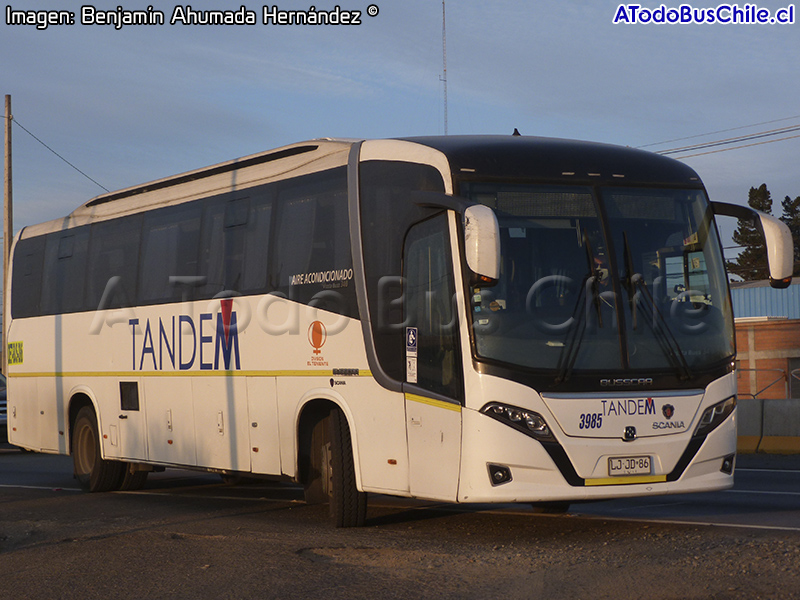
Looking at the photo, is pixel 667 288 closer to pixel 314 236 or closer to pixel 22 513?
pixel 314 236

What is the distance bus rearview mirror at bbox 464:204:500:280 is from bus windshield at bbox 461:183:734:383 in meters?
0.79

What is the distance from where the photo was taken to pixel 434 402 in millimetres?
9320

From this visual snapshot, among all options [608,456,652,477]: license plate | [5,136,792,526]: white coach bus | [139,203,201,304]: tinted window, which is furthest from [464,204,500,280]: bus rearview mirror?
[139,203,201,304]: tinted window

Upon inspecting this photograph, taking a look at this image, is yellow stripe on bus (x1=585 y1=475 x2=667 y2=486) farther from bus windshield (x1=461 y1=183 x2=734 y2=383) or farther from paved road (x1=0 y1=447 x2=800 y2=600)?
bus windshield (x1=461 y1=183 x2=734 y2=383)

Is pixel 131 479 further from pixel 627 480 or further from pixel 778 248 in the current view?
pixel 778 248

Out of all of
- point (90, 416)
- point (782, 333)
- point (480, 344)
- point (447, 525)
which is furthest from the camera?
point (782, 333)

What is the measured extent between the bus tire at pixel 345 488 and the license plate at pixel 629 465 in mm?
2589

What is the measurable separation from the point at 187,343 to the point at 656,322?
6.15 meters

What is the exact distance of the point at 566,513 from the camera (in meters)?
11.0

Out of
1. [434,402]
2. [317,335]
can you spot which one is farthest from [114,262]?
[434,402]

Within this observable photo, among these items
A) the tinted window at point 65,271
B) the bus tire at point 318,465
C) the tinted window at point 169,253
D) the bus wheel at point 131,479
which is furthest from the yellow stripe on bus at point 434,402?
the tinted window at point 65,271

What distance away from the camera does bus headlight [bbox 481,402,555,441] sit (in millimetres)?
8766

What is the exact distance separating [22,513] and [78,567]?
13.7 feet

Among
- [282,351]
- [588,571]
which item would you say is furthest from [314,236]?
[588,571]
